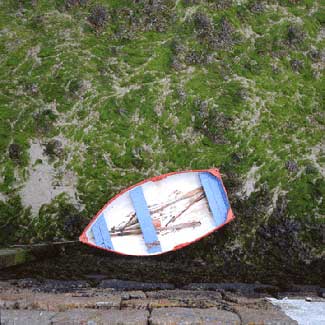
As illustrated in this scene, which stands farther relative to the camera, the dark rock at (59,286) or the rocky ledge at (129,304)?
the dark rock at (59,286)

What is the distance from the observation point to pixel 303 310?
353 inches

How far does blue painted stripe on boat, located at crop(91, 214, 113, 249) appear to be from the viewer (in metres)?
9.62

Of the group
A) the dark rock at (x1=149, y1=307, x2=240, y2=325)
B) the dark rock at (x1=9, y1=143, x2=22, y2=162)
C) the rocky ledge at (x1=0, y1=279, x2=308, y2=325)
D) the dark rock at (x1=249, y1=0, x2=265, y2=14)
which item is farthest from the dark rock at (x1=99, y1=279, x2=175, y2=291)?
the dark rock at (x1=249, y1=0, x2=265, y2=14)

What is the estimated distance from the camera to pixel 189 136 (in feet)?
34.8

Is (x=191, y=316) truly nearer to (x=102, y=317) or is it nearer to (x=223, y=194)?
(x=102, y=317)

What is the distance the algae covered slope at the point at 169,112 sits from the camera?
1027 cm

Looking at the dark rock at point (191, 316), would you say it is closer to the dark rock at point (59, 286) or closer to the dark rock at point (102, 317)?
the dark rock at point (102, 317)

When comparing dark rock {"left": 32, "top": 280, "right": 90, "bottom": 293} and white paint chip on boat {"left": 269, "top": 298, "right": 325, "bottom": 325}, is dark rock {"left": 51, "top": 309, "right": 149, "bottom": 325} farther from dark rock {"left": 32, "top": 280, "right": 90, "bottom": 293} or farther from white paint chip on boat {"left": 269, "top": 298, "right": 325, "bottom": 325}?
white paint chip on boat {"left": 269, "top": 298, "right": 325, "bottom": 325}

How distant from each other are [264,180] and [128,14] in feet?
18.7

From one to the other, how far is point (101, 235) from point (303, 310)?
4.78 metres

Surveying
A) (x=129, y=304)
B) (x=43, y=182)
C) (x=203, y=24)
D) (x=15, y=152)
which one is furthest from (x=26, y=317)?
(x=203, y=24)

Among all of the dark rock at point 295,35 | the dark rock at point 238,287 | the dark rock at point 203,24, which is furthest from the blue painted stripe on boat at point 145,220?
the dark rock at point 295,35

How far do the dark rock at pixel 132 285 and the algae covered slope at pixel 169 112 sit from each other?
1029 millimetres

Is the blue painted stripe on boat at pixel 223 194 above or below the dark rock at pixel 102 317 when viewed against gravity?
above
